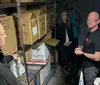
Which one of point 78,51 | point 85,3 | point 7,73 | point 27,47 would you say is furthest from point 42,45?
point 85,3

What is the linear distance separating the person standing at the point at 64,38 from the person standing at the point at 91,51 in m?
1.35

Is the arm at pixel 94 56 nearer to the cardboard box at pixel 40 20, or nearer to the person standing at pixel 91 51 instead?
the person standing at pixel 91 51

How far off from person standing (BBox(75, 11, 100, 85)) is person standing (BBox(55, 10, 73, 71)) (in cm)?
135

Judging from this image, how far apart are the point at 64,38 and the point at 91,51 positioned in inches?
59.4

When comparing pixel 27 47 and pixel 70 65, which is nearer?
pixel 27 47

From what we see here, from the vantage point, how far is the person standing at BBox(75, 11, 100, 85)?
2363 mm

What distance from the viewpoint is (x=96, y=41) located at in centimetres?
234

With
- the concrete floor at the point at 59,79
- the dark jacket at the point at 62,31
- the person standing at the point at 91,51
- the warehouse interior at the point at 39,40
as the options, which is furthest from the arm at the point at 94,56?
the dark jacket at the point at 62,31

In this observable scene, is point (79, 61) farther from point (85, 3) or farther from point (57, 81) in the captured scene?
point (85, 3)

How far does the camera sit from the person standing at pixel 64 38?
12.7ft

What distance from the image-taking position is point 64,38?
392 centimetres

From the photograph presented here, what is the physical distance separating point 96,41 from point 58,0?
1.91 m

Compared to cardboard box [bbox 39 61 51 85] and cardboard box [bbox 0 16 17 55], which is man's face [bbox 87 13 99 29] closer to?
cardboard box [bbox 0 16 17 55]

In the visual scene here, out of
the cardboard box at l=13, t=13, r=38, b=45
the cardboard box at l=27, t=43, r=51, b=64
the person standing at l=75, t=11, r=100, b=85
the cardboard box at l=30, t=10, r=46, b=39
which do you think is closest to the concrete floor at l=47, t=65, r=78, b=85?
the cardboard box at l=27, t=43, r=51, b=64
